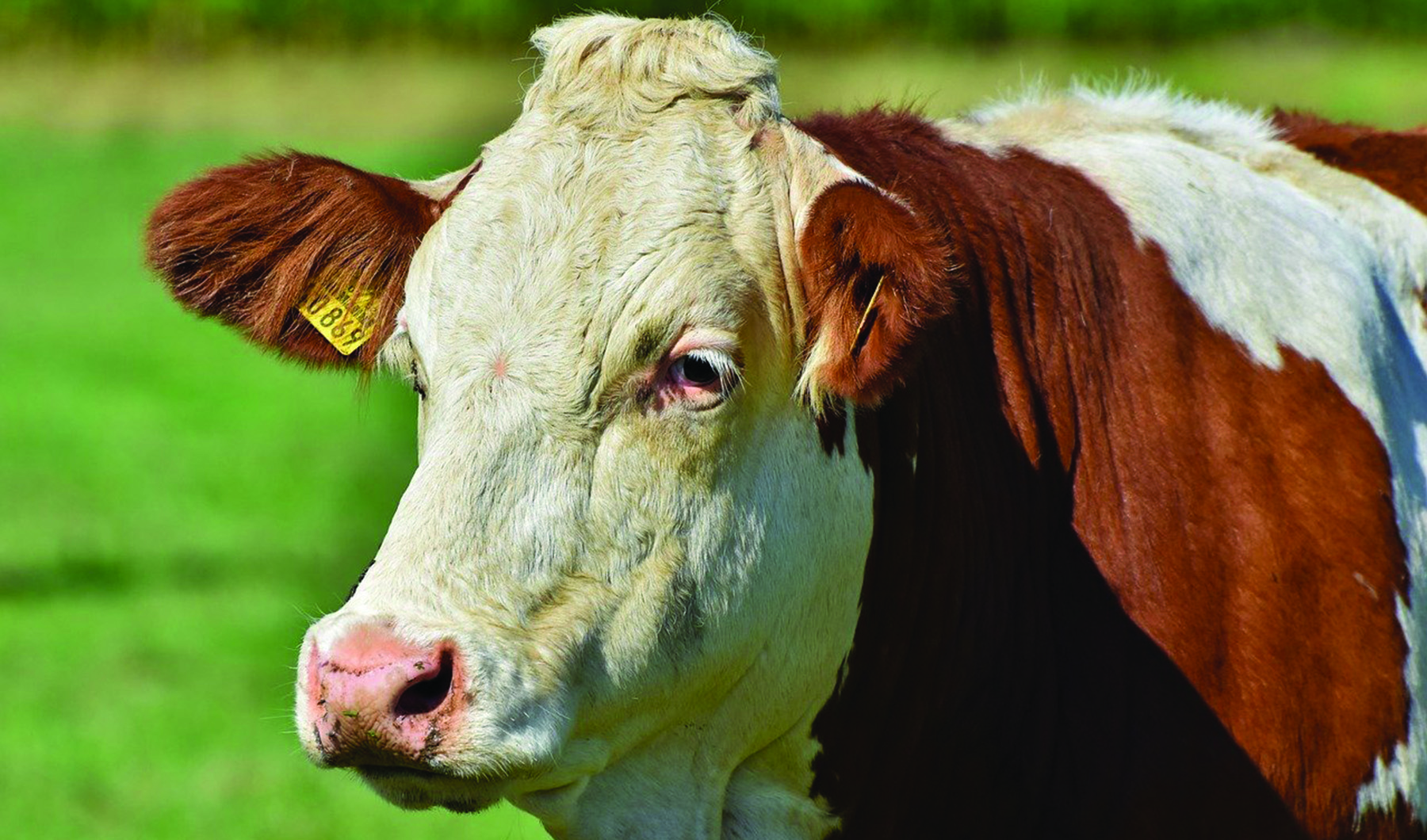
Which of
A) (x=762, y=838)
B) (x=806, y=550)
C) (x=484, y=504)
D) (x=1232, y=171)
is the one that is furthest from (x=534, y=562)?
(x=1232, y=171)

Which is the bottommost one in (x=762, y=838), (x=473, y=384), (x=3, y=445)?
(x=3, y=445)

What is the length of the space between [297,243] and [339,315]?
0.16 m

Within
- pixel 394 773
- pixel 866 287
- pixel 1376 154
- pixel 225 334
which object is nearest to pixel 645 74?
pixel 866 287

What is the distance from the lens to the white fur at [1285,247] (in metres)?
3.80

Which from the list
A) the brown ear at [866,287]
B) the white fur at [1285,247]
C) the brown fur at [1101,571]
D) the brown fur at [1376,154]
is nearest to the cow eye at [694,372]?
the brown ear at [866,287]

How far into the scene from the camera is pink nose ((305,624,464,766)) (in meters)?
2.87

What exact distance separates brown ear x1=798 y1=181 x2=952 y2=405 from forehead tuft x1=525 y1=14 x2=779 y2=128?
328 millimetres

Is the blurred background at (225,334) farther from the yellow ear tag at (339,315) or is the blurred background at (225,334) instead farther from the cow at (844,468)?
the cow at (844,468)

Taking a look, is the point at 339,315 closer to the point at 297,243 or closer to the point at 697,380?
the point at 297,243

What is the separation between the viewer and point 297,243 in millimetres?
3697

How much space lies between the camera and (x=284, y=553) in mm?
11672

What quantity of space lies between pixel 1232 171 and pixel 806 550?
1.41 metres

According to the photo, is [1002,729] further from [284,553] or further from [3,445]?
[3,445]

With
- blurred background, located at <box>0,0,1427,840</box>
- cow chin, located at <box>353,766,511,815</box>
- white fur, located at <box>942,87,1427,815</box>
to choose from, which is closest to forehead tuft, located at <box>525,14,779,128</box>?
blurred background, located at <box>0,0,1427,840</box>
